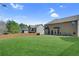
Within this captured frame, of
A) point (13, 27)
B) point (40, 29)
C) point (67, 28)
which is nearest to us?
point (13, 27)

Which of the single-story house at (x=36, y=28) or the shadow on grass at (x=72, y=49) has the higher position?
the single-story house at (x=36, y=28)

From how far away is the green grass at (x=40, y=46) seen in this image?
6819 mm

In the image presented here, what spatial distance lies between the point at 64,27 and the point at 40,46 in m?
1.78

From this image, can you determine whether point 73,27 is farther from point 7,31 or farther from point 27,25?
point 7,31

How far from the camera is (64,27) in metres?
8.63

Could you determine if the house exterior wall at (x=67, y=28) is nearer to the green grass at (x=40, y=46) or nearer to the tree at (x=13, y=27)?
the green grass at (x=40, y=46)

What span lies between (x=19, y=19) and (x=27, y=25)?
306 mm

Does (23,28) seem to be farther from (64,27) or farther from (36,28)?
(64,27)

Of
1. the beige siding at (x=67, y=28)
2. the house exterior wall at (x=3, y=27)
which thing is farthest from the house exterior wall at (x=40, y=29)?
the house exterior wall at (x=3, y=27)

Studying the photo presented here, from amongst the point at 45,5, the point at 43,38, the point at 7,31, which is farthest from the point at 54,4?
the point at 7,31

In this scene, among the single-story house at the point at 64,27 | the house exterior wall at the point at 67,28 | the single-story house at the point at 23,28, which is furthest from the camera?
the house exterior wall at the point at 67,28

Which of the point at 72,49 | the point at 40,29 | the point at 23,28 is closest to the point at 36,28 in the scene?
the point at 40,29

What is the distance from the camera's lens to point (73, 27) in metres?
8.73

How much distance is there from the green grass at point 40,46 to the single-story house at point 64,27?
0.53 metres
